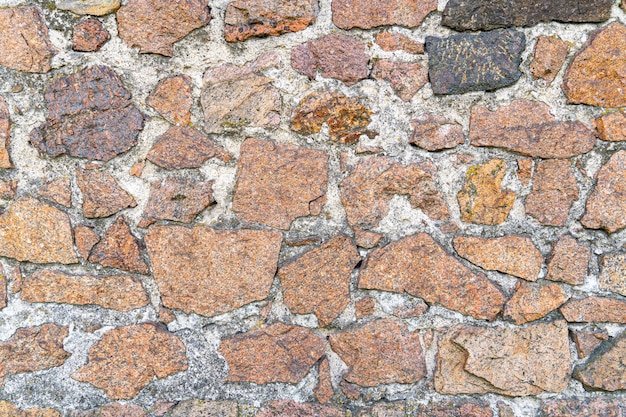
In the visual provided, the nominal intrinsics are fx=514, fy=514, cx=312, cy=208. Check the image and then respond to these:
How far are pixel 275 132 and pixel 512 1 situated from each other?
28.8 inches

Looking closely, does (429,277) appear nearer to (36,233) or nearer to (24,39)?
(36,233)

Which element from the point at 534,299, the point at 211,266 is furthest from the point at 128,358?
the point at 534,299

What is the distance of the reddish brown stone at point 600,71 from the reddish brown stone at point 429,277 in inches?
21.8

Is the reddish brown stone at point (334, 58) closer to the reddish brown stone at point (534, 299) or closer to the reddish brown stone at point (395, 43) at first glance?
the reddish brown stone at point (395, 43)

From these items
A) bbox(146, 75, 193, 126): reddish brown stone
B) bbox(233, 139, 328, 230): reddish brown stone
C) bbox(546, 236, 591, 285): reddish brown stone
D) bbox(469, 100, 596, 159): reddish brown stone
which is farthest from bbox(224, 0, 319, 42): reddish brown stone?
bbox(546, 236, 591, 285): reddish brown stone

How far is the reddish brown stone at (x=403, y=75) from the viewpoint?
56.1 inches

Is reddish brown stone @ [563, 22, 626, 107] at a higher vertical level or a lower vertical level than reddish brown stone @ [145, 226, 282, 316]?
higher

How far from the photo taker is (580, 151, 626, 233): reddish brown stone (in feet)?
4.63

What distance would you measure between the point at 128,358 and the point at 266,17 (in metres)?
1.03

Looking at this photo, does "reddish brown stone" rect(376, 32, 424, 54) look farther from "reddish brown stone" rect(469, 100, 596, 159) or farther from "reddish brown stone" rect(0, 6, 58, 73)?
"reddish brown stone" rect(0, 6, 58, 73)

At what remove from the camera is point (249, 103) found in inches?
56.3

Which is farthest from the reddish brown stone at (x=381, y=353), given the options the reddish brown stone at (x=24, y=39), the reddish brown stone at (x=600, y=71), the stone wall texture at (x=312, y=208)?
the reddish brown stone at (x=24, y=39)

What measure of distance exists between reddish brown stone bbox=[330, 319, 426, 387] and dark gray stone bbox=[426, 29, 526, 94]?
0.70 m

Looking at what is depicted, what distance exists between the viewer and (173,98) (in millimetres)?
1435
